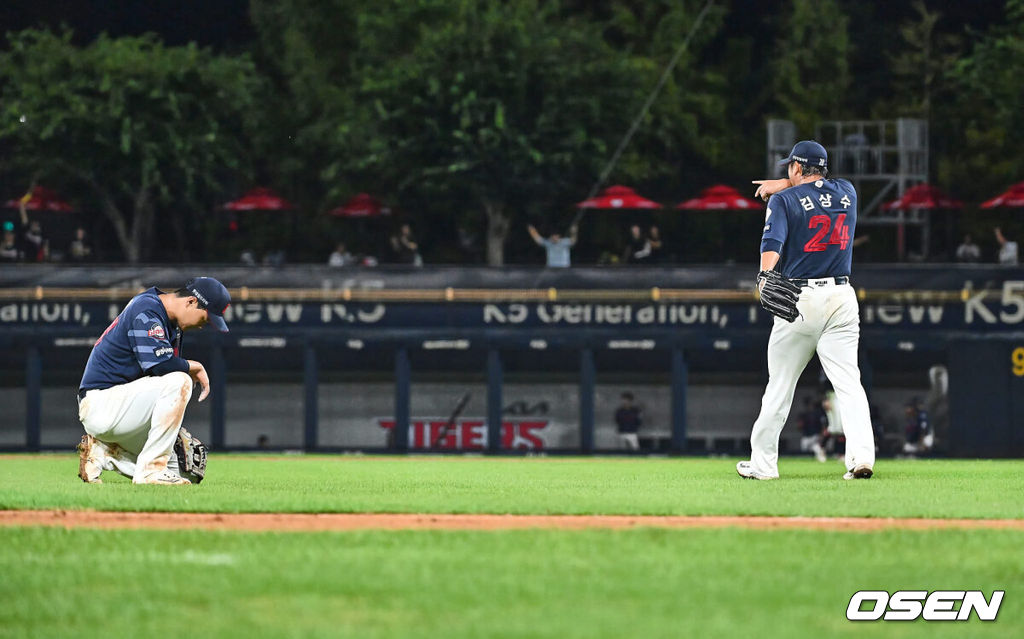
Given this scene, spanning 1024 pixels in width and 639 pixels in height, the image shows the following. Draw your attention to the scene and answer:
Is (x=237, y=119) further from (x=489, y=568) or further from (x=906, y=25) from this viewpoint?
(x=489, y=568)

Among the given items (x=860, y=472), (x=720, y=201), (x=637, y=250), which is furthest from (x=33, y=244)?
(x=860, y=472)

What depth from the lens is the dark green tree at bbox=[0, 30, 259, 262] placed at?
131 ft

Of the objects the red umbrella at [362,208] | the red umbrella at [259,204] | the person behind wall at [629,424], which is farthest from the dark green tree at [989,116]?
the red umbrella at [259,204]

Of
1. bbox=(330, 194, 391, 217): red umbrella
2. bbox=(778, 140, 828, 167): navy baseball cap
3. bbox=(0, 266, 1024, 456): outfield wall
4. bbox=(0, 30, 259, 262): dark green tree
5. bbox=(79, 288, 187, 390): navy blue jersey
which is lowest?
bbox=(0, 266, 1024, 456): outfield wall

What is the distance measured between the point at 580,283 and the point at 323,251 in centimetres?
1061

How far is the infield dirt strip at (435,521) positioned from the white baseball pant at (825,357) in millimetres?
2533

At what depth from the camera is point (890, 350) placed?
3097 centimetres

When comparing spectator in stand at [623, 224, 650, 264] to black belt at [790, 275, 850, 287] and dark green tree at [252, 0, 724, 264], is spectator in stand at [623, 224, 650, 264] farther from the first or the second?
black belt at [790, 275, 850, 287]

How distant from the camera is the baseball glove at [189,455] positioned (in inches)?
461

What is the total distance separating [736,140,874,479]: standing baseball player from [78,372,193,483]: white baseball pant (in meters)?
4.08

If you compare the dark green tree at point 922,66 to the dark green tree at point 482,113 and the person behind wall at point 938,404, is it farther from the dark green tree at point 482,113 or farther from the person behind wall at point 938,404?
the person behind wall at point 938,404

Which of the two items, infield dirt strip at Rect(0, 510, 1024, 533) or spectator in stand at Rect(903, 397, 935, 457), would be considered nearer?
infield dirt strip at Rect(0, 510, 1024, 533)

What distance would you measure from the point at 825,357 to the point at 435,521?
3.98 m

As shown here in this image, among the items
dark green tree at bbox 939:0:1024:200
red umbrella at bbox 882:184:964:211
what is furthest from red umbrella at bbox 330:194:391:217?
dark green tree at bbox 939:0:1024:200
